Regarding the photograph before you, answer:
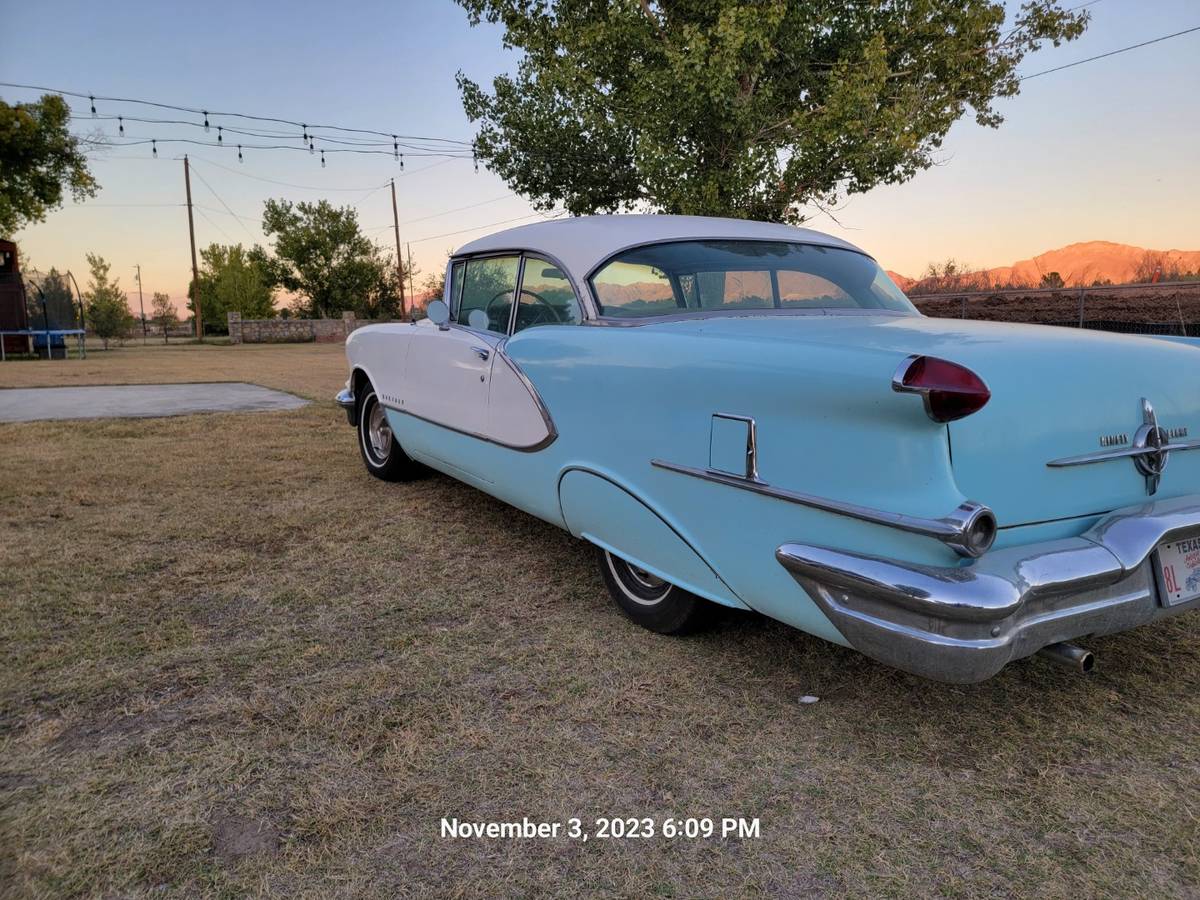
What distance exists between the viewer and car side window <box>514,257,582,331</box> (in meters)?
3.08

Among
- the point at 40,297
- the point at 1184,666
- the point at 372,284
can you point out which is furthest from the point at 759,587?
the point at 372,284

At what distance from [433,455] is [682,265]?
6.20ft

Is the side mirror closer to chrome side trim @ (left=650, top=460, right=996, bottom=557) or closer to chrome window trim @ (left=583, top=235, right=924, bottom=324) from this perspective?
chrome window trim @ (left=583, top=235, right=924, bottom=324)

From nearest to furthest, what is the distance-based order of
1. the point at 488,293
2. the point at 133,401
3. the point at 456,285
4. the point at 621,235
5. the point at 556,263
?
the point at 621,235 → the point at 556,263 → the point at 488,293 → the point at 456,285 → the point at 133,401

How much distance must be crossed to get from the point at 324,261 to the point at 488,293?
53.3m

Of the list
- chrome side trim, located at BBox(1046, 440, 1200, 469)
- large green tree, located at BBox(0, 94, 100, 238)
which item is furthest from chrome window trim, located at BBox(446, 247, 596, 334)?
large green tree, located at BBox(0, 94, 100, 238)

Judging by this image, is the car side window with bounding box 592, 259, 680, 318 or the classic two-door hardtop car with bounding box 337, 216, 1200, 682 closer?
the classic two-door hardtop car with bounding box 337, 216, 1200, 682

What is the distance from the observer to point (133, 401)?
9.70 meters

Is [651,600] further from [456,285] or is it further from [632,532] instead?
[456,285]

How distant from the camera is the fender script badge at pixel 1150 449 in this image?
6.79ft

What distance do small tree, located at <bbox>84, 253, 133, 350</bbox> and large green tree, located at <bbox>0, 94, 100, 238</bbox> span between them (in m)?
8.58

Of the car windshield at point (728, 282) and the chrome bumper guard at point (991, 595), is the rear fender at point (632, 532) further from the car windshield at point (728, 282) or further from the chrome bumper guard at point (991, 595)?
the car windshield at point (728, 282)

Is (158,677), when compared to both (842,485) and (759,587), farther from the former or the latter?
(842,485)

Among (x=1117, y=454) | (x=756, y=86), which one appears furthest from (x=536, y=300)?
(x=756, y=86)
